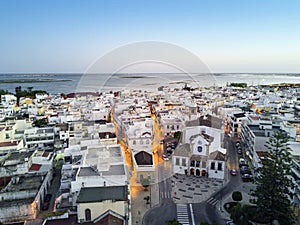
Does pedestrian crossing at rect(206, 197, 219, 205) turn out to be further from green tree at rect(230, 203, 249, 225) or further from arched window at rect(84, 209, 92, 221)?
arched window at rect(84, 209, 92, 221)

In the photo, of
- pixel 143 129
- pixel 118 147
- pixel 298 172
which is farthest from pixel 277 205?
pixel 143 129

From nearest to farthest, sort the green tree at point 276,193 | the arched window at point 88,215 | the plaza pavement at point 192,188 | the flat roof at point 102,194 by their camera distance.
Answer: the arched window at point 88,215 → the flat roof at point 102,194 → the green tree at point 276,193 → the plaza pavement at point 192,188

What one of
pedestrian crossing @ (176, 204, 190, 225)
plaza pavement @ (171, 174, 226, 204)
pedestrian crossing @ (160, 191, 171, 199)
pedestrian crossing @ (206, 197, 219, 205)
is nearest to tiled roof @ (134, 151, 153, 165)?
pedestrian crossing @ (160, 191, 171, 199)

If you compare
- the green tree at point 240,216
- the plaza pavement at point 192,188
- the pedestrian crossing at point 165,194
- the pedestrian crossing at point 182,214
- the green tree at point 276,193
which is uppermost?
the green tree at point 276,193

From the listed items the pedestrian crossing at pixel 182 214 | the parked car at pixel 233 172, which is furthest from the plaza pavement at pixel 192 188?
the parked car at pixel 233 172

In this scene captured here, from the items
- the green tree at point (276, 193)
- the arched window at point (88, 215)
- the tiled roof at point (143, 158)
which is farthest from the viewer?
the tiled roof at point (143, 158)

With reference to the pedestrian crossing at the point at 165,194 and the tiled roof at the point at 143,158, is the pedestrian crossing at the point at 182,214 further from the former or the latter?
the tiled roof at the point at 143,158

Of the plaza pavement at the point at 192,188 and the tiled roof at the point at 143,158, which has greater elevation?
the tiled roof at the point at 143,158

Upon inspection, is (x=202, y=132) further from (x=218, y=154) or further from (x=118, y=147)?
(x=118, y=147)

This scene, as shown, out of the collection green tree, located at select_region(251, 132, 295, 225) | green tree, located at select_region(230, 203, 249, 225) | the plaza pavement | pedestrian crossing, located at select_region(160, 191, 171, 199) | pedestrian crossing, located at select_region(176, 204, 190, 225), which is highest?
green tree, located at select_region(251, 132, 295, 225)
